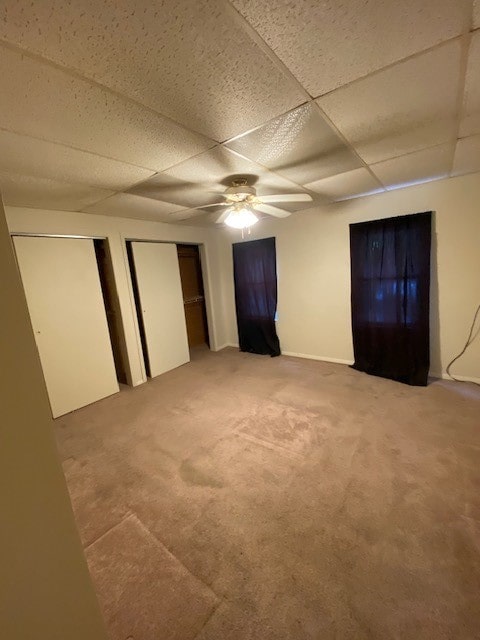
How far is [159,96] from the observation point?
1.21 metres

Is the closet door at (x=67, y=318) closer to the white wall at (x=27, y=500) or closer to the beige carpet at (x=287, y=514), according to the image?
the beige carpet at (x=287, y=514)

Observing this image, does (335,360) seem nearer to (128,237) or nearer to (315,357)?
(315,357)

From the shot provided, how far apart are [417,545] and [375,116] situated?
2.32 metres

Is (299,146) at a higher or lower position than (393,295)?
higher

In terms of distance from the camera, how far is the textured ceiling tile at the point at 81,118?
41.2 inches

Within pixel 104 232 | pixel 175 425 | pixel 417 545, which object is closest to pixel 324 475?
pixel 417 545

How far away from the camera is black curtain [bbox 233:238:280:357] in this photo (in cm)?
425

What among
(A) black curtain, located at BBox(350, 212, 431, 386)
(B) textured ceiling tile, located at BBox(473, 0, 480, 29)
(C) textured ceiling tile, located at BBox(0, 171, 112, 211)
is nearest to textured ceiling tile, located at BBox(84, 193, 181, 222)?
(C) textured ceiling tile, located at BBox(0, 171, 112, 211)

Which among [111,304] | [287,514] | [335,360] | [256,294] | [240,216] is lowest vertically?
[287,514]

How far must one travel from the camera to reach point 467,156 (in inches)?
87.7

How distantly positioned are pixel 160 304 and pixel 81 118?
291 cm

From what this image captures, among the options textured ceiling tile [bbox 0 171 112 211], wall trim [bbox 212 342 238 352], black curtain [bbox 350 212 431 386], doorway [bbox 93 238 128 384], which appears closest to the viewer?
textured ceiling tile [bbox 0 171 112 211]

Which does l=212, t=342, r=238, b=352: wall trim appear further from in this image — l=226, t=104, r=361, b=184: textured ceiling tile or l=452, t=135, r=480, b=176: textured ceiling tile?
l=452, t=135, r=480, b=176: textured ceiling tile

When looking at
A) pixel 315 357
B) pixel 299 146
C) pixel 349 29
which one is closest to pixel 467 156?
pixel 299 146
